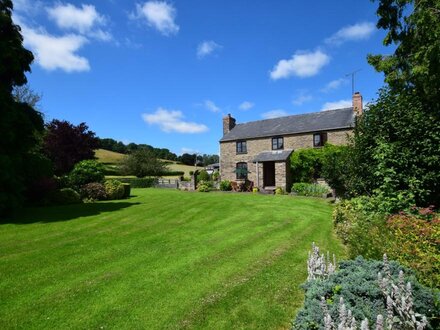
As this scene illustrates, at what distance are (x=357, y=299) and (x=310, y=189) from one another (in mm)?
22242

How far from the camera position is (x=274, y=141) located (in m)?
31.8

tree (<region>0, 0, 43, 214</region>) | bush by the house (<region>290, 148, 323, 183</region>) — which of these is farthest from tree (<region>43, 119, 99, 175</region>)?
bush by the house (<region>290, 148, 323, 183</region>)

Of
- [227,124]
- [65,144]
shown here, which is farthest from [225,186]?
[65,144]

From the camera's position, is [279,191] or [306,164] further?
[306,164]

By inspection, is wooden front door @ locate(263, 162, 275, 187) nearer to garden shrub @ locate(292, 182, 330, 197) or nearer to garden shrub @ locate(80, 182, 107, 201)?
garden shrub @ locate(292, 182, 330, 197)

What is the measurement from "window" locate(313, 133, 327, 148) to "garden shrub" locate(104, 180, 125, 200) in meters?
18.4

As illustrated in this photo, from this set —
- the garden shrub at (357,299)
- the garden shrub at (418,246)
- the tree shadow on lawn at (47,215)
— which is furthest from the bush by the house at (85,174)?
the garden shrub at (357,299)

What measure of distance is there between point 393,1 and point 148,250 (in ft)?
36.5

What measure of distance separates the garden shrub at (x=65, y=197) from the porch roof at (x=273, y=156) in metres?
17.6

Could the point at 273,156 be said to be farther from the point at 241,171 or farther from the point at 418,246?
the point at 418,246

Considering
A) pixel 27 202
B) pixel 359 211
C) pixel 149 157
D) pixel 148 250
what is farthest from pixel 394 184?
pixel 149 157

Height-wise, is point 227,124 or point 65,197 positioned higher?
point 227,124

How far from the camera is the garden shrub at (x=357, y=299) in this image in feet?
10.9

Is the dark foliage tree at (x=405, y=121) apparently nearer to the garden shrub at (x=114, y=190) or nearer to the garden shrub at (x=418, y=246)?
the garden shrub at (x=418, y=246)
